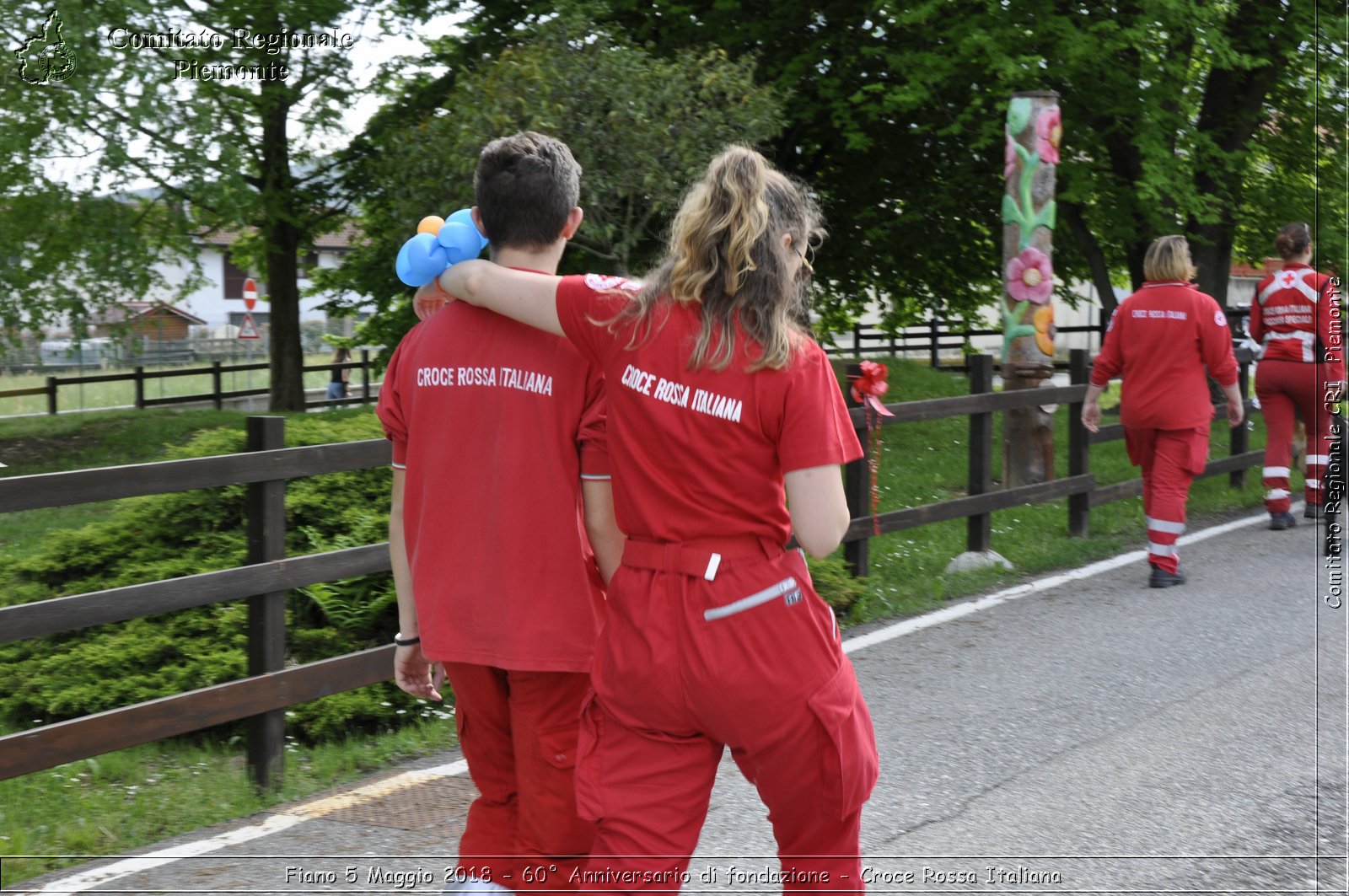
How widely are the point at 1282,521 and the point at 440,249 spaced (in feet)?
28.8

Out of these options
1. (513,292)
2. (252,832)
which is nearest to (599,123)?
(252,832)

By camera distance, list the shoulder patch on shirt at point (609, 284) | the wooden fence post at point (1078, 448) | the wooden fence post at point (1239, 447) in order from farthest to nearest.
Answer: the wooden fence post at point (1239, 447) → the wooden fence post at point (1078, 448) → the shoulder patch on shirt at point (609, 284)

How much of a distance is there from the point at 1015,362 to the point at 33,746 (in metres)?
8.50

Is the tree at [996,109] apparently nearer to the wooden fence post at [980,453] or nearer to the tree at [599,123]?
the tree at [599,123]

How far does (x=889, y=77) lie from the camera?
→ 688 inches

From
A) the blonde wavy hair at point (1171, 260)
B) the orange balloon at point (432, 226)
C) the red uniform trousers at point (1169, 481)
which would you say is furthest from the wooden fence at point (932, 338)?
the orange balloon at point (432, 226)

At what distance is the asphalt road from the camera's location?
3.90 m

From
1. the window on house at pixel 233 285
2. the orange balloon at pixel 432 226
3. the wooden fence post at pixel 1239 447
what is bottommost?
the wooden fence post at pixel 1239 447

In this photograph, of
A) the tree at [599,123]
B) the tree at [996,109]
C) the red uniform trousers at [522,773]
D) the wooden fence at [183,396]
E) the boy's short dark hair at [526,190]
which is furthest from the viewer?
the wooden fence at [183,396]

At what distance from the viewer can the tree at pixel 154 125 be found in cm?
1408

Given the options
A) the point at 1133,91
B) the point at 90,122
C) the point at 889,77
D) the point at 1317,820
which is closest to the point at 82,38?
the point at 90,122

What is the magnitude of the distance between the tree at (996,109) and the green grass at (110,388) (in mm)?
14033
